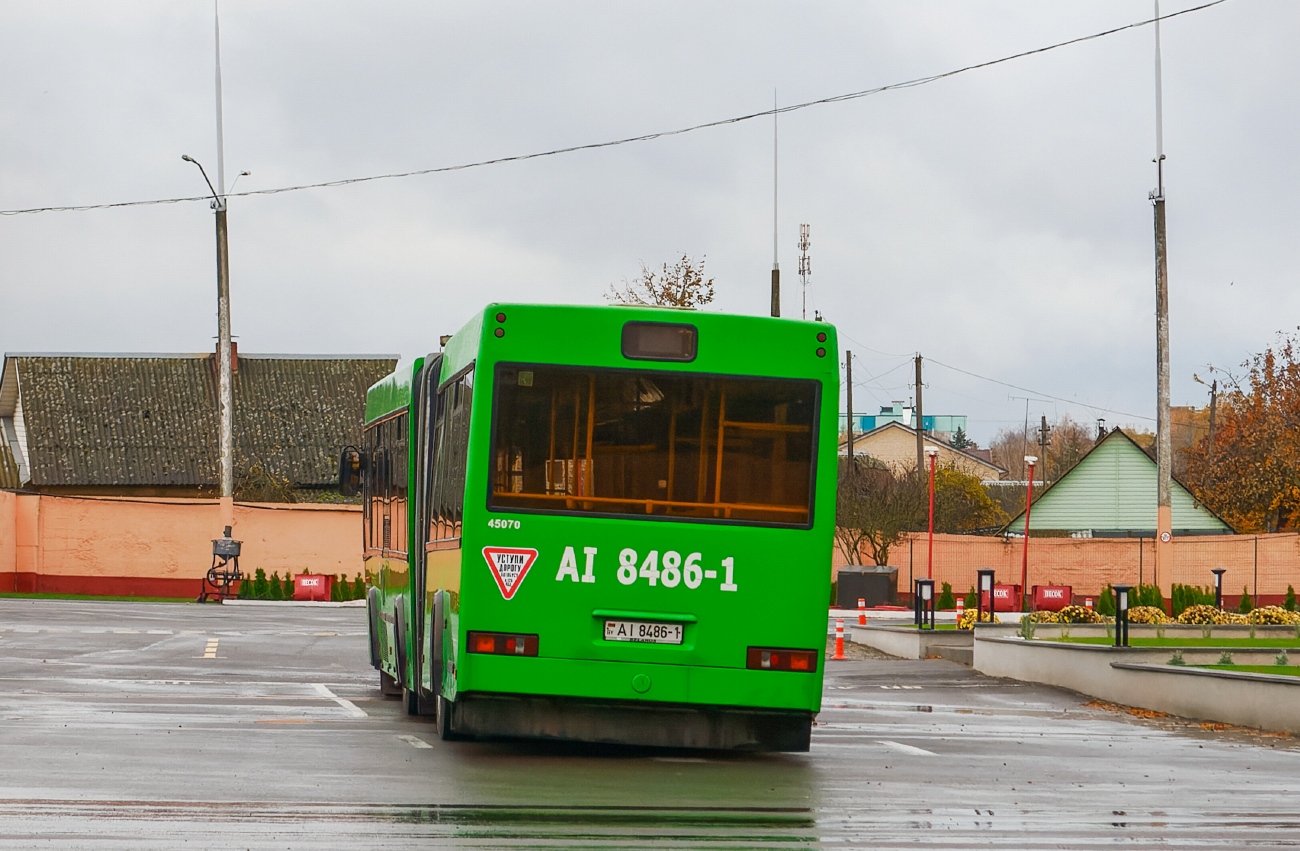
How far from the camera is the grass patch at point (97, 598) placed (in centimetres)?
4291

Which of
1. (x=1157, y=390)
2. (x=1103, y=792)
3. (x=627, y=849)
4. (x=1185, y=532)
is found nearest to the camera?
(x=627, y=849)

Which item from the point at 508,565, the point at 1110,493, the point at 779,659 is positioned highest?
the point at 1110,493

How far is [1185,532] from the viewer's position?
189 ft

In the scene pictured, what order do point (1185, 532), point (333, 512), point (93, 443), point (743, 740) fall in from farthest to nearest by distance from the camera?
point (93, 443) < point (1185, 532) < point (333, 512) < point (743, 740)

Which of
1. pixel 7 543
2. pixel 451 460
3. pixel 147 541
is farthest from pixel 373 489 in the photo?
pixel 147 541

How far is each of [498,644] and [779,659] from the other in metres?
1.81

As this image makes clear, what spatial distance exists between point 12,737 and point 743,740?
5.03 metres

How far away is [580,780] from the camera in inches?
452

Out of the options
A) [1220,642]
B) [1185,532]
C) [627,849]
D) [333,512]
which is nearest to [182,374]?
[333,512]

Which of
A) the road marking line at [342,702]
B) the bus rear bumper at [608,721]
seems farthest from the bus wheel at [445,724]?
the road marking line at [342,702]

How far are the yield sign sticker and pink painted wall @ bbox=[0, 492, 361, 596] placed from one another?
36.5m

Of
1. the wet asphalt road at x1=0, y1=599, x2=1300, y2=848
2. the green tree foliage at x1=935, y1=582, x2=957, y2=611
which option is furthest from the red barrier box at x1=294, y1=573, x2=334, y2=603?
the wet asphalt road at x1=0, y1=599, x2=1300, y2=848

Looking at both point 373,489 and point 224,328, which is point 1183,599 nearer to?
point 224,328

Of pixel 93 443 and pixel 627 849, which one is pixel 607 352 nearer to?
pixel 627 849
